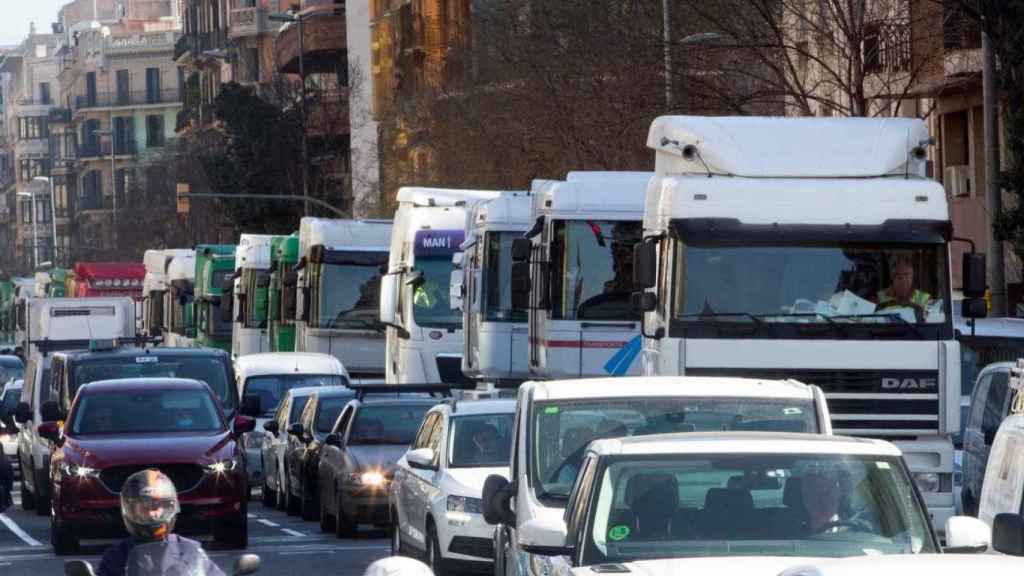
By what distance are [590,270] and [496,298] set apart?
3.59 metres

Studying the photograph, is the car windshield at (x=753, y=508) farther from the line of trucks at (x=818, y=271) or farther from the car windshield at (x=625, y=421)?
the line of trucks at (x=818, y=271)

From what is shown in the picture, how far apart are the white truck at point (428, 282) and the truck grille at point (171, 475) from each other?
465 inches

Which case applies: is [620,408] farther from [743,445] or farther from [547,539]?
[547,539]

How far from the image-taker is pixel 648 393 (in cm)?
1235

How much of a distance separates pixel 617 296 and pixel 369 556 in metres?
4.39

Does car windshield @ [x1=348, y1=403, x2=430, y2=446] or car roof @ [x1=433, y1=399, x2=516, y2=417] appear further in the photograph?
car windshield @ [x1=348, y1=403, x2=430, y2=446]

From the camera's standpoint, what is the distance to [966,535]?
349 inches

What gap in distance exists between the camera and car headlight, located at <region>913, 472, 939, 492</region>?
56.0 ft

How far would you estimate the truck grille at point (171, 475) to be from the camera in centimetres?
2104

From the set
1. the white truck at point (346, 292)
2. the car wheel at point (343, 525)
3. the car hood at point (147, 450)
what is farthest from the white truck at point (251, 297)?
the car hood at point (147, 450)

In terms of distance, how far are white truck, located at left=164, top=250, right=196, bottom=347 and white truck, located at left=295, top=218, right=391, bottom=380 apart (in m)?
17.4

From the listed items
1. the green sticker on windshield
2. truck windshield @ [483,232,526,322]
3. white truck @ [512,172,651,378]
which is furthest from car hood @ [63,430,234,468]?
the green sticker on windshield

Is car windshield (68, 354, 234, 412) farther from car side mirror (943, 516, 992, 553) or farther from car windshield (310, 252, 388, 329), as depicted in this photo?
car side mirror (943, 516, 992, 553)

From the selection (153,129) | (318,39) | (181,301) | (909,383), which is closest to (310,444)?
(909,383)
